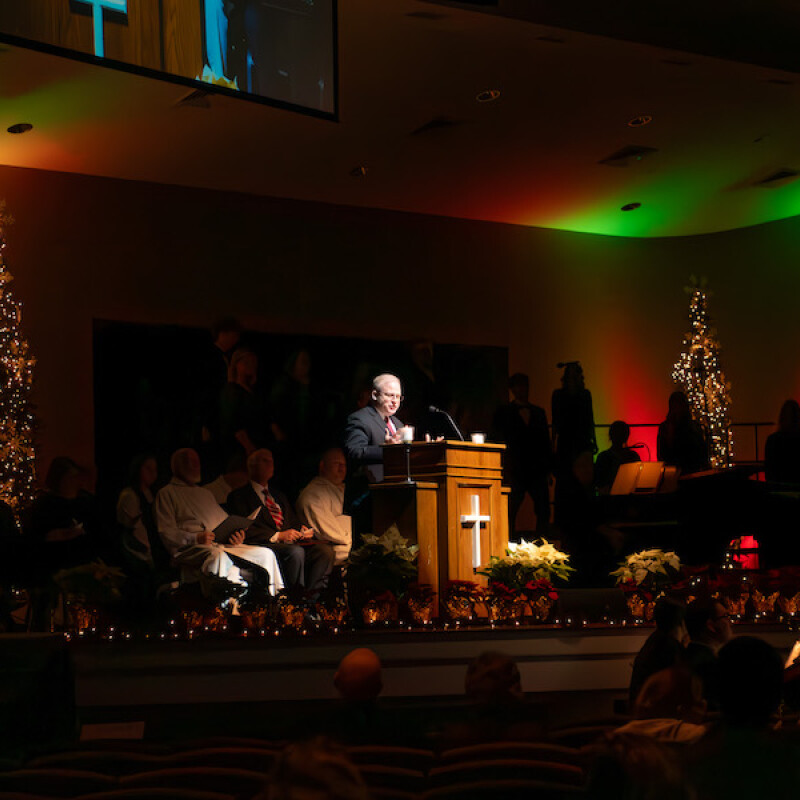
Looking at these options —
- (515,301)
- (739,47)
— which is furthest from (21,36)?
(515,301)

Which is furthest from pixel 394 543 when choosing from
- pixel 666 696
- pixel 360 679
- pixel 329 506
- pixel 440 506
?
pixel 666 696

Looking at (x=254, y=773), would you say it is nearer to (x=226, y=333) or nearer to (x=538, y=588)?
(x=538, y=588)

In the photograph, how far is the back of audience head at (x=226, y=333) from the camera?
11984 mm

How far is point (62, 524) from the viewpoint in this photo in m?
7.25

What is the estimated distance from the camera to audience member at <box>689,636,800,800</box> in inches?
89.9

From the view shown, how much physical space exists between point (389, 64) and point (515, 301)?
4.57 metres

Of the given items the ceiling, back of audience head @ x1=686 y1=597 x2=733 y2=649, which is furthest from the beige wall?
back of audience head @ x1=686 y1=597 x2=733 y2=649

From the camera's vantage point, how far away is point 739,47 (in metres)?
10.0

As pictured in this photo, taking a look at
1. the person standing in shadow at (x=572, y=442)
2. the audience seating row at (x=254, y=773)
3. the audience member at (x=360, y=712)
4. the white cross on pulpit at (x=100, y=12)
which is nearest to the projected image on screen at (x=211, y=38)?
the white cross on pulpit at (x=100, y=12)

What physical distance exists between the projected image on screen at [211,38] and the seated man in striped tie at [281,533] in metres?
2.65

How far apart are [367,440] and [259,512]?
969mm

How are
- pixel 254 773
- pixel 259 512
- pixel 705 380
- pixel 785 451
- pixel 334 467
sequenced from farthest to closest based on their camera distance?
pixel 705 380, pixel 785 451, pixel 334 467, pixel 259 512, pixel 254 773

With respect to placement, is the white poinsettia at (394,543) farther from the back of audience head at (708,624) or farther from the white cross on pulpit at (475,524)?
the back of audience head at (708,624)

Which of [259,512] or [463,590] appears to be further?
[259,512]
